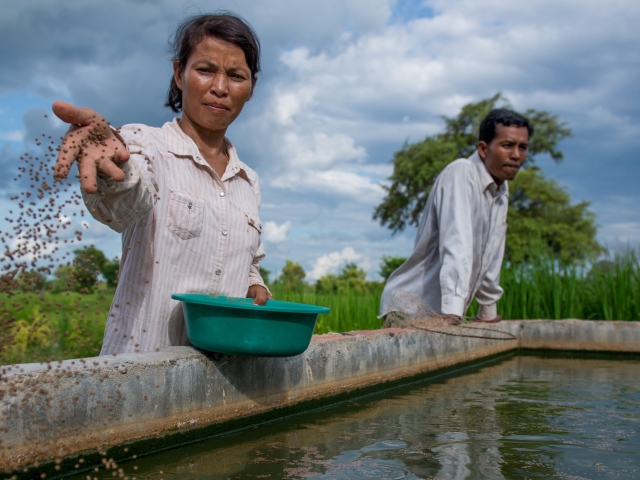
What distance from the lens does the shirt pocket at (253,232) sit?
247 cm

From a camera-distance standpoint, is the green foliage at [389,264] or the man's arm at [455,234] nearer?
the man's arm at [455,234]

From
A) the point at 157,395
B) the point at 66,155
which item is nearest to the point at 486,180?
the point at 157,395

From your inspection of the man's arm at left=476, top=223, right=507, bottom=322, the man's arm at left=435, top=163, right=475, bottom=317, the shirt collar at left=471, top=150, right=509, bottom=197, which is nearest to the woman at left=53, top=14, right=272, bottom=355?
the man's arm at left=435, top=163, right=475, bottom=317

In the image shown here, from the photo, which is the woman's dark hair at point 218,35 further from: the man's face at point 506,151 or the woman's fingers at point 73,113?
the man's face at point 506,151

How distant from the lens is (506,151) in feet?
15.4

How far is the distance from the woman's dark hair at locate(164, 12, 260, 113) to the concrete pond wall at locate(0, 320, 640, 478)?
1109 mm

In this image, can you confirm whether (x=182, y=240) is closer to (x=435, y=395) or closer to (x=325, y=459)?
(x=325, y=459)

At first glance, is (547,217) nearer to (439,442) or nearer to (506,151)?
(506,151)

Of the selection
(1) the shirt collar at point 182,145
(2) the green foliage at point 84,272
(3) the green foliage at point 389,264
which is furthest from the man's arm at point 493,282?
(3) the green foliage at point 389,264

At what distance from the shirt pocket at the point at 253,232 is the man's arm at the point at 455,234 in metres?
1.94

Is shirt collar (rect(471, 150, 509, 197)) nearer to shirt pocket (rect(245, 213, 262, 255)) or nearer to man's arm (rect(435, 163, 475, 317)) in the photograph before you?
man's arm (rect(435, 163, 475, 317))

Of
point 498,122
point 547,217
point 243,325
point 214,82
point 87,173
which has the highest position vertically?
point 547,217

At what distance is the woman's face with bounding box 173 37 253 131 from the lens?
2.37m

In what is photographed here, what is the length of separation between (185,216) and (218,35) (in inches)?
26.8
